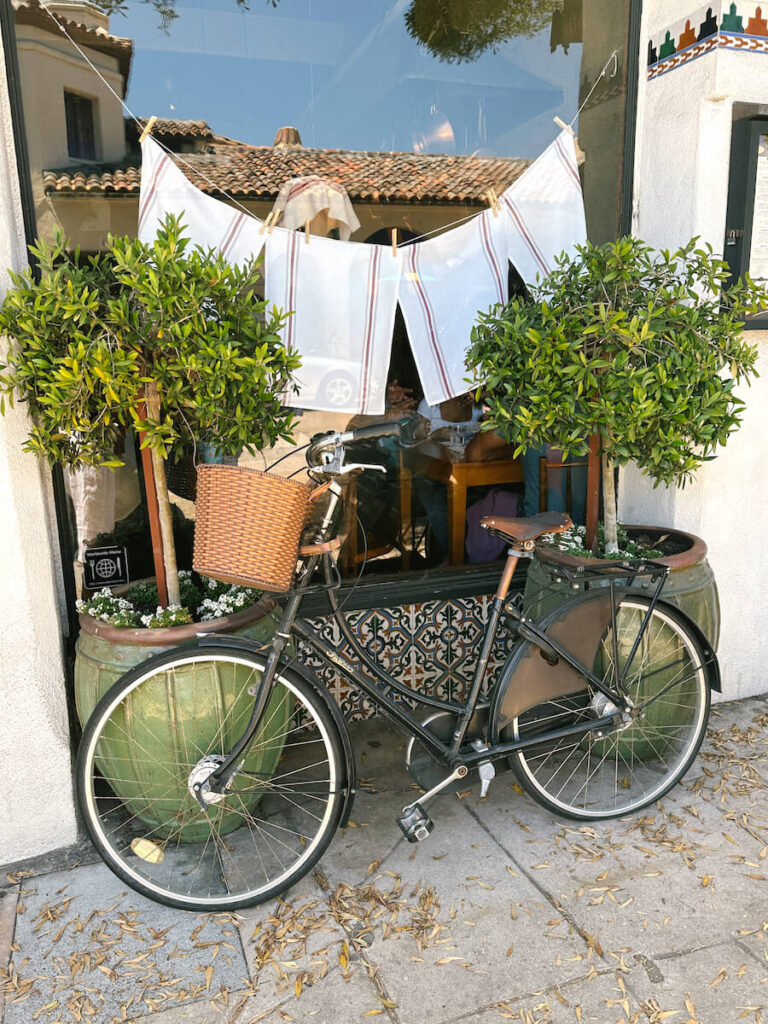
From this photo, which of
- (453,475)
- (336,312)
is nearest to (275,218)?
(336,312)

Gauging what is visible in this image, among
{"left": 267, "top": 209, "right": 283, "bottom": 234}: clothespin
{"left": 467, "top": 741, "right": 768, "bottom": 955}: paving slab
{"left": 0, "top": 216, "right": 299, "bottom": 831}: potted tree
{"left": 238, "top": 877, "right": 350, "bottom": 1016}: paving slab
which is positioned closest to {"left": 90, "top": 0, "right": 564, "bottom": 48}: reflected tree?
{"left": 267, "top": 209, "right": 283, "bottom": 234}: clothespin

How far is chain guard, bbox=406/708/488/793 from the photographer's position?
2971mm

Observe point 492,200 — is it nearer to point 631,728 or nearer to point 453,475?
point 453,475

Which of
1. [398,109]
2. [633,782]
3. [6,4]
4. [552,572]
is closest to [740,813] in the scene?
[633,782]

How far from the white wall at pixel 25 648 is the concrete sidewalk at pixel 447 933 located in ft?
0.57

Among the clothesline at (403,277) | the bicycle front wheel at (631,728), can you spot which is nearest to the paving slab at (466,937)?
the bicycle front wheel at (631,728)

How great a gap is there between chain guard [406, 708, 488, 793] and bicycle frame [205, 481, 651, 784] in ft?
0.10

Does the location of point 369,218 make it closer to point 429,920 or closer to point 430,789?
point 430,789

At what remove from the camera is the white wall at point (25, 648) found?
2.75m

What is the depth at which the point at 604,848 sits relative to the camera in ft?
9.91

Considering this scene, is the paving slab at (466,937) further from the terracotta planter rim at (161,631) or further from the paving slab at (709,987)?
the terracotta planter rim at (161,631)

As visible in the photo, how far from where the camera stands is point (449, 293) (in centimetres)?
352

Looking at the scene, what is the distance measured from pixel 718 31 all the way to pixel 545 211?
1039 millimetres

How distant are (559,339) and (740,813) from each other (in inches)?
82.1
